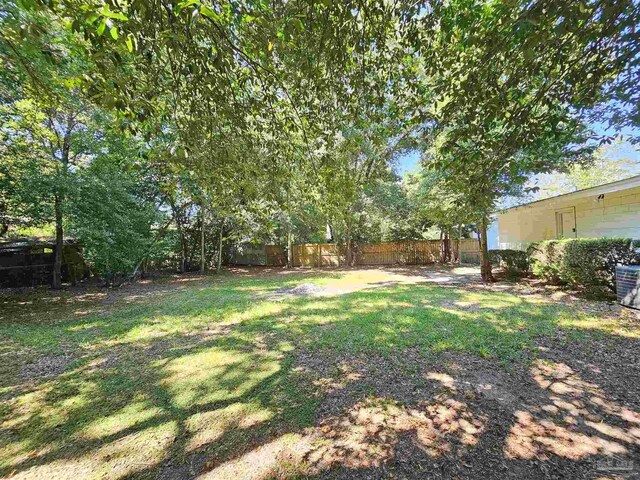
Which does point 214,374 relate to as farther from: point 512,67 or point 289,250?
point 289,250

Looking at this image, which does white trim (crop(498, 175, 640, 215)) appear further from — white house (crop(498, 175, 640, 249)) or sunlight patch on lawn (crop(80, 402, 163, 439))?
sunlight patch on lawn (crop(80, 402, 163, 439))

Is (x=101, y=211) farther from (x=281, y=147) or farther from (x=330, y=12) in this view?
(x=330, y=12)

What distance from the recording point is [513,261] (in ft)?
31.6

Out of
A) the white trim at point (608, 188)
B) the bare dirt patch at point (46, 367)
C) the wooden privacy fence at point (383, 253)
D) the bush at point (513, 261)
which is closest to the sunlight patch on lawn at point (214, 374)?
the bare dirt patch at point (46, 367)

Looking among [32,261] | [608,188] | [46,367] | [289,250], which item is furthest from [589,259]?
[32,261]

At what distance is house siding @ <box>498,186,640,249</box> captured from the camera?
788 cm

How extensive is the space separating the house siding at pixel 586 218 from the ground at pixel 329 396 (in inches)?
169

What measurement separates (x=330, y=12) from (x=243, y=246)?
1714 centimetres

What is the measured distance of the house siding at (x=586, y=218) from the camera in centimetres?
788

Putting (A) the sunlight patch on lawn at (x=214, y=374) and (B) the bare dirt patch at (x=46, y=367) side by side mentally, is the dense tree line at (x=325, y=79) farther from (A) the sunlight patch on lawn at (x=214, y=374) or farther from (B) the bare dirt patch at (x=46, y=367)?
(B) the bare dirt patch at (x=46, y=367)

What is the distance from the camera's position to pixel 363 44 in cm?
320

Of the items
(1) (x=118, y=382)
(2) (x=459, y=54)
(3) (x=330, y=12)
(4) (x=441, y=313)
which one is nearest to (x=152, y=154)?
(3) (x=330, y=12)

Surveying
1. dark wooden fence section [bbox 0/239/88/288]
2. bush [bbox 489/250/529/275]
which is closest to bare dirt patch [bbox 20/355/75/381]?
dark wooden fence section [bbox 0/239/88/288]

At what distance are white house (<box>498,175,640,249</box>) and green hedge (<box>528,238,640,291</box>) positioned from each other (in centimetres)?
199
